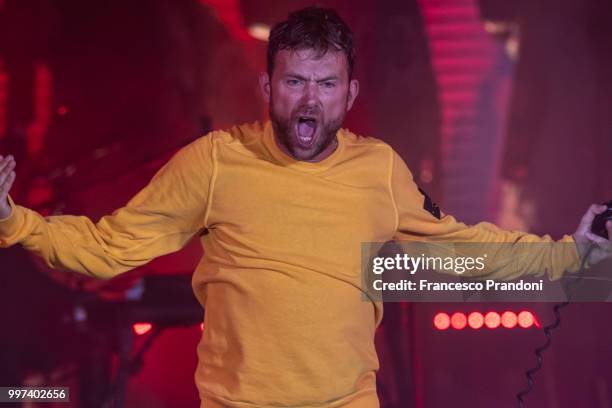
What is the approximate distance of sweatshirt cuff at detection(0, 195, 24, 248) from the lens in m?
2.17

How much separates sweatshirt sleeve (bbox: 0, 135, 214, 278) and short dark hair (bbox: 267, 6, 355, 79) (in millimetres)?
321

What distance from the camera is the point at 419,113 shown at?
10.9 ft

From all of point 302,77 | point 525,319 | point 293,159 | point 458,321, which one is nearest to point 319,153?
point 293,159

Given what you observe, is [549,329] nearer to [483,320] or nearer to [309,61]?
[483,320]

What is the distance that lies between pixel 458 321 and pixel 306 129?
1.32 m

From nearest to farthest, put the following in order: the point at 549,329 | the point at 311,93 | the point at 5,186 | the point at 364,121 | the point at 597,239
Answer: the point at 5,186 < the point at 311,93 < the point at 597,239 < the point at 549,329 < the point at 364,121

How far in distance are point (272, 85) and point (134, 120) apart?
1.10 metres

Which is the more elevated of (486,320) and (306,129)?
(306,129)

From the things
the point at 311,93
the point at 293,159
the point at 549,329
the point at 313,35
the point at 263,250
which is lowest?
the point at 549,329

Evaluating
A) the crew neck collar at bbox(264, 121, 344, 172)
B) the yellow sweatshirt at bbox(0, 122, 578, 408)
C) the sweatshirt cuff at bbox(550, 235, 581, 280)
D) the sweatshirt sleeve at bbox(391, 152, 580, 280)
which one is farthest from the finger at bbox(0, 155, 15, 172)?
the sweatshirt cuff at bbox(550, 235, 581, 280)

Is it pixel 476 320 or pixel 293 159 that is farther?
pixel 476 320

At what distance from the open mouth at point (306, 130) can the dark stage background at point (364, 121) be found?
1.01 m

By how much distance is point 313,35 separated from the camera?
2.31 m

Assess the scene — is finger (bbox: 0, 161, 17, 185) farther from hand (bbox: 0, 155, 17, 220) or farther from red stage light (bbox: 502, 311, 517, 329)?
red stage light (bbox: 502, 311, 517, 329)
